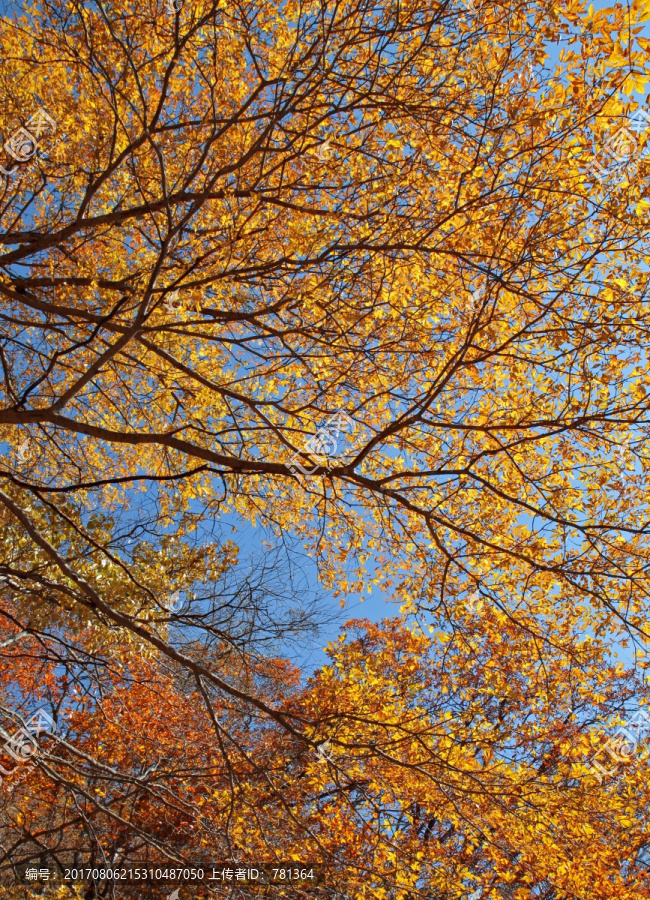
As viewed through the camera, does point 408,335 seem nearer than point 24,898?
Yes

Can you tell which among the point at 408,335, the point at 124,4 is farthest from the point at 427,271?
the point at 124,4

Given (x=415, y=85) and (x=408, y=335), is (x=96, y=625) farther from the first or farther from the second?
(x=415, y=85)

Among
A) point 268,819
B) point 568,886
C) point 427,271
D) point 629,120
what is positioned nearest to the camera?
point 629,120

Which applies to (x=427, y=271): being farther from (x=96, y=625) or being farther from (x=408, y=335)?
(x=96, y=625)

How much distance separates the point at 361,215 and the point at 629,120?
1911 mm

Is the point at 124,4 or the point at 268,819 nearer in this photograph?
the point at 124,4

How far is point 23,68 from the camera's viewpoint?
5.11 meters

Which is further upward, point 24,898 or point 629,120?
point 629,120

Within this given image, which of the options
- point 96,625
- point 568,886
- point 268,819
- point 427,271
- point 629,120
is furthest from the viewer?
point 268,819

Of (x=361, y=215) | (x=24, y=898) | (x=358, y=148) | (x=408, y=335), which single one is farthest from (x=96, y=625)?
(x=24, y=898)

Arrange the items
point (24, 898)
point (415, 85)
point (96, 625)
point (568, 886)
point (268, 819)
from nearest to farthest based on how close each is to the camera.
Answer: point (96, 625) → point (415, 85) → point (568, 886) → point (268, 819) → point (24, 898)

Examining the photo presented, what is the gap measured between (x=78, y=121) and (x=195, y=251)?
61.9 inches

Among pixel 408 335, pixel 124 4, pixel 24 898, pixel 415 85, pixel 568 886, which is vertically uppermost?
pixel 415 85

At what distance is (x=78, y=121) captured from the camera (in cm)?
526
